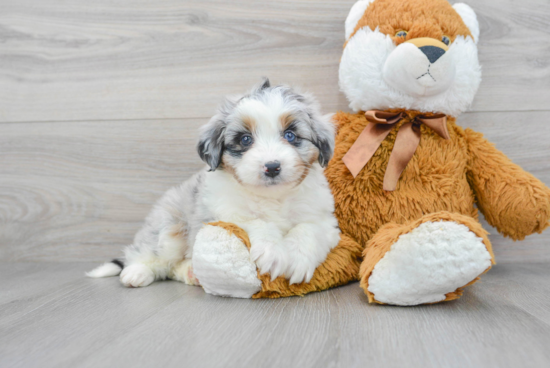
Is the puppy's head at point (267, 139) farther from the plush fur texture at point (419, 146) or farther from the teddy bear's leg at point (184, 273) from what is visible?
the teddy bear's leg at point (184, 273)

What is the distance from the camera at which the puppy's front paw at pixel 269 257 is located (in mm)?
1479

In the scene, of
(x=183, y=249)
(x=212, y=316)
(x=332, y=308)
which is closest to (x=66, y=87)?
(x=183, y=249)

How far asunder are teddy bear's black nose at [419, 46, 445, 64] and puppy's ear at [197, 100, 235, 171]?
823 millimetres

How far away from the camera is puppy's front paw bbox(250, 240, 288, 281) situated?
148 centimetres

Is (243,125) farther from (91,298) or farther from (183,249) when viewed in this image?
(91,298)

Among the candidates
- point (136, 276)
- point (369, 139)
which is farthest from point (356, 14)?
point (136, 276)

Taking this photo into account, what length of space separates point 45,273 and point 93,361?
139 centimetres

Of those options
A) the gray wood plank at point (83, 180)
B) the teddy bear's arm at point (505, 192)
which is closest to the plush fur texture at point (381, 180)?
the teddy bear's arm at point (505, 192)

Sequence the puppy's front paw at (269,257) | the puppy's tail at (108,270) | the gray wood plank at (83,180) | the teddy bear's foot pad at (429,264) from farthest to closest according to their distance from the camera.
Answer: the gray wood plank at (83,180), the puppy's tail at (108,270), the puppy's front paw at (269,257), the teddy bear's foot pad at (429,264)

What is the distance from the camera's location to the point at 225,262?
4.87ft

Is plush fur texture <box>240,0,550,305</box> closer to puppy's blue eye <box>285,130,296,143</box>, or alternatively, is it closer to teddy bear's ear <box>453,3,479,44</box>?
teddy bear's ear <box>453,3,479,44</box>

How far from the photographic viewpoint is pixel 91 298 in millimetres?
1702

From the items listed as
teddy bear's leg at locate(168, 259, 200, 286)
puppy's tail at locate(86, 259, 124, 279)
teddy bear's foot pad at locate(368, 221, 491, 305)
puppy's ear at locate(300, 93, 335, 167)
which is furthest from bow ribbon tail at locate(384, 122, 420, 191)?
puppy's tail at locate(86, 259, 124, 279)

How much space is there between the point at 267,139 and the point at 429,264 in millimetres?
728
